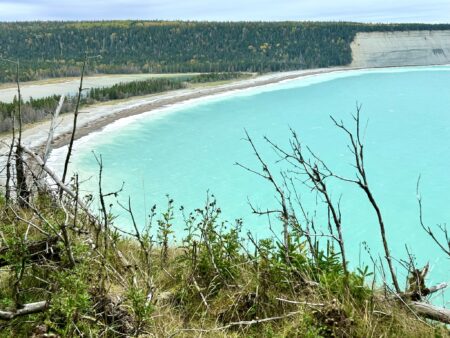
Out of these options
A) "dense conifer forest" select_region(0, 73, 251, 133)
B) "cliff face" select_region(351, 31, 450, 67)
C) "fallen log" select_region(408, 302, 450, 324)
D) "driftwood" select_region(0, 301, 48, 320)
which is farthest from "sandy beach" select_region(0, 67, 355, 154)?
"cliff face" select_region(351, 31, 450, 67)

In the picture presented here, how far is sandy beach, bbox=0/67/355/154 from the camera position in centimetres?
1887

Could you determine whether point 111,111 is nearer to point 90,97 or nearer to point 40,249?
point 90,97

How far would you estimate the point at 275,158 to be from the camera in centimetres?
1794

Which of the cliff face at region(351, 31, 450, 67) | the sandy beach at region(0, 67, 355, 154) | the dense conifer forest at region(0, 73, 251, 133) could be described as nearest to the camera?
the sandy beach at region(0, 67, 355, 154)

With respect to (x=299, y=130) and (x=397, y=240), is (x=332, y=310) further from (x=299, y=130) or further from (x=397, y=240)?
(x=299, y=130)

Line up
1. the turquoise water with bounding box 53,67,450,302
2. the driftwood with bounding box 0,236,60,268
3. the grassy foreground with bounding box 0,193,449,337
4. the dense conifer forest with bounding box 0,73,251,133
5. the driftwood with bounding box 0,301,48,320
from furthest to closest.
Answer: the dense conifer forest with bounding box 0,73,251,133 → the turquoise water with bounding box 53,67,450,302 → the driftwood with bounding box 0,236,60,268 → the grassy foreground with bounding box 0,193,449,337 → the driftwood with bounding box 0,301,48,320

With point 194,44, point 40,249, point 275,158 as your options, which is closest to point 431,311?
point 40,249

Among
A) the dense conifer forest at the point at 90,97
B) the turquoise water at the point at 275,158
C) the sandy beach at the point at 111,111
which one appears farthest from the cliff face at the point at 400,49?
the turquoise water at the point at 275,158

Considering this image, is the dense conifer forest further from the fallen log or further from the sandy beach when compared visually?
the fallen log

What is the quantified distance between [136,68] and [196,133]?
3636 cm

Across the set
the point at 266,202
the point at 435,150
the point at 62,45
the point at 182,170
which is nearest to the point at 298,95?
the point at 435,150

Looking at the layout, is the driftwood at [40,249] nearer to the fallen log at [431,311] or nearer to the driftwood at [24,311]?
the driftwood at [24,311]

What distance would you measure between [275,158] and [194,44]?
56793 mm

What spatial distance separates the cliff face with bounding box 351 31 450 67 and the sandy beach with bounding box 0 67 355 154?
28.7 m
